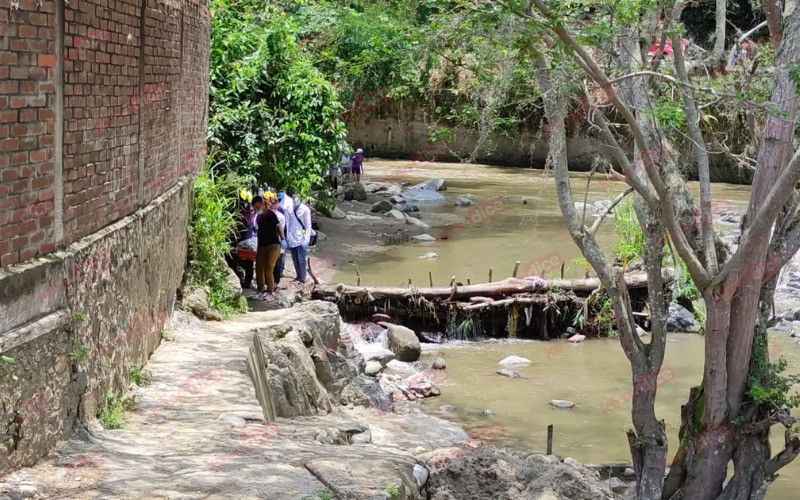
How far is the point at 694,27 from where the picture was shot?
28234 millimetres

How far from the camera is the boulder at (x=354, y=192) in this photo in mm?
23875

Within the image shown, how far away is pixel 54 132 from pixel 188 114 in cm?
482

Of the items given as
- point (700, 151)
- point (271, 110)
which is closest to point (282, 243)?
point (271, 110)

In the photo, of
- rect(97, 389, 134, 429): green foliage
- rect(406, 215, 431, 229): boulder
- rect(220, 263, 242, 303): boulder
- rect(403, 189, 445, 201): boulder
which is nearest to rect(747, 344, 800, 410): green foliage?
rect(97, 389, 134, 429): green foliage

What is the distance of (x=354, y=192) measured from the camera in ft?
78.5

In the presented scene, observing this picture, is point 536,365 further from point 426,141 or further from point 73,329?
point 426,141

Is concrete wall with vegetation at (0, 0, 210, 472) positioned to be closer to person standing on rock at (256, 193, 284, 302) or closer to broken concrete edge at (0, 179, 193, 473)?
broken concrete edge at (0, 179, 193, 473)

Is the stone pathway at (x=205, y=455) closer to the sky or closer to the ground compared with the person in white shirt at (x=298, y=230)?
closer to the ground

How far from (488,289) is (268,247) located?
13.7 feet

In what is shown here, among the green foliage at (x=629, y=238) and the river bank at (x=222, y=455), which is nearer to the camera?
the river bank at (x=222, y=455)

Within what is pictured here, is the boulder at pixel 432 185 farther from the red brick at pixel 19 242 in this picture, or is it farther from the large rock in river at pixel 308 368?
the red brick at pixel 19 242

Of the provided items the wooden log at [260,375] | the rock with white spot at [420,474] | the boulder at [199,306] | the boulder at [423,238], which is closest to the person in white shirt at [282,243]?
the boulder at [199,306]

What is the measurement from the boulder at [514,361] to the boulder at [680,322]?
306cm

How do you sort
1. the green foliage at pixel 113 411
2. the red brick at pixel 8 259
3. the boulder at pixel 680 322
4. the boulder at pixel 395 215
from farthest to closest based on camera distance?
the boulder at pixel 395 215 → the boulder at pixel 680 322 → the green foliage at pixel 113 411 → the red brick at pixel 8 259
